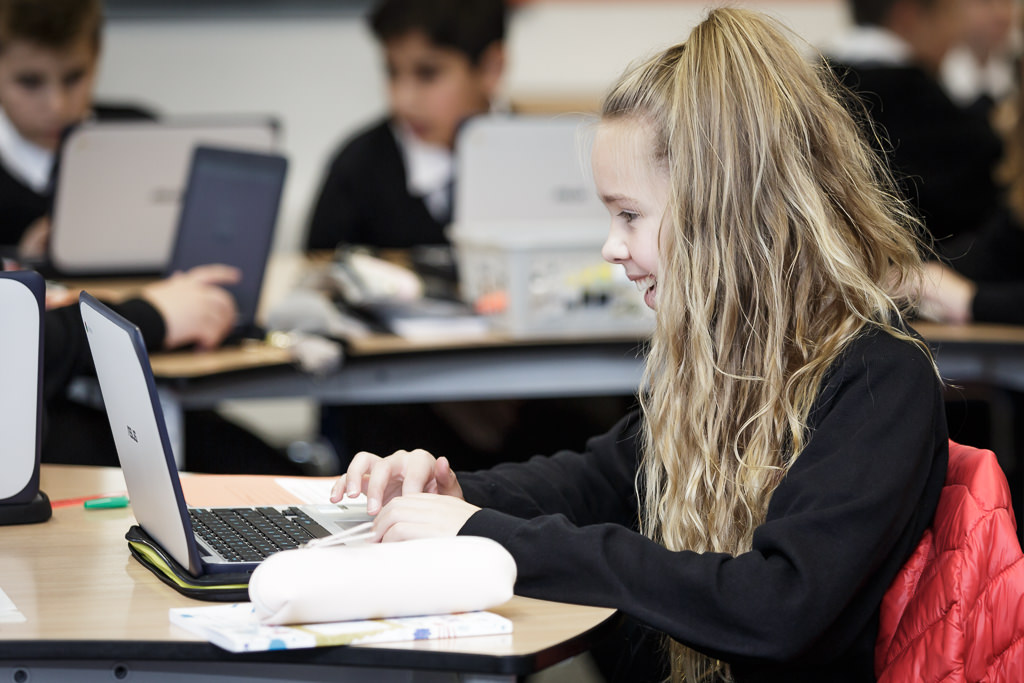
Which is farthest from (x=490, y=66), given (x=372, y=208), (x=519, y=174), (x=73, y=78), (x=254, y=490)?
(x=254, y=490)

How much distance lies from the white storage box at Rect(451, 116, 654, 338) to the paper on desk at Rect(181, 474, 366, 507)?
741 mm

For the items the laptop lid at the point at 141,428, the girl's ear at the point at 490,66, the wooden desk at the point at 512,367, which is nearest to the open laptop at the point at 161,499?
the laptop lid at the point at 141,428

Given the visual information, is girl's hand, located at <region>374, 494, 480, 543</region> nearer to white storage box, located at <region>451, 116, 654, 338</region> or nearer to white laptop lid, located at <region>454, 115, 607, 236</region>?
white storage box, located at <region>451, 116, 654, 338</region>

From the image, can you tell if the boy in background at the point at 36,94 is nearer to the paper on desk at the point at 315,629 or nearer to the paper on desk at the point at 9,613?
the paper on desk at the point at 9,613

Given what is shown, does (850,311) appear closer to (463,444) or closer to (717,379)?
(717,379)

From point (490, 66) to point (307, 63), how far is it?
1.21 m

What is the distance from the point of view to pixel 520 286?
87.8 inches

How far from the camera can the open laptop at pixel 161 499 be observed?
92 cm

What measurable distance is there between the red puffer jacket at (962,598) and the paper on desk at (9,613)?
69 cm

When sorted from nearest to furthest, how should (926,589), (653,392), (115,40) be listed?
(926,589), (653,392), (115,40)

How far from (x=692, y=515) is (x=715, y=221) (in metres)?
0.26

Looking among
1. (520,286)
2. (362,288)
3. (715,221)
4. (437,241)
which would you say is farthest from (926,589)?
(437,241)

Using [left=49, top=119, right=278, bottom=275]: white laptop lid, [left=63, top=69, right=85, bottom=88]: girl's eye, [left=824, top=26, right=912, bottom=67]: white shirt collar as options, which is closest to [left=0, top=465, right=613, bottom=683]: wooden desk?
[left=49, top=119, right=278, bottom=275]: white laptop lid

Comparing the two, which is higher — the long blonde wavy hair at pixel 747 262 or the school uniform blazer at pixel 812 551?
the long blonde wavy hair at pixel 747 262
